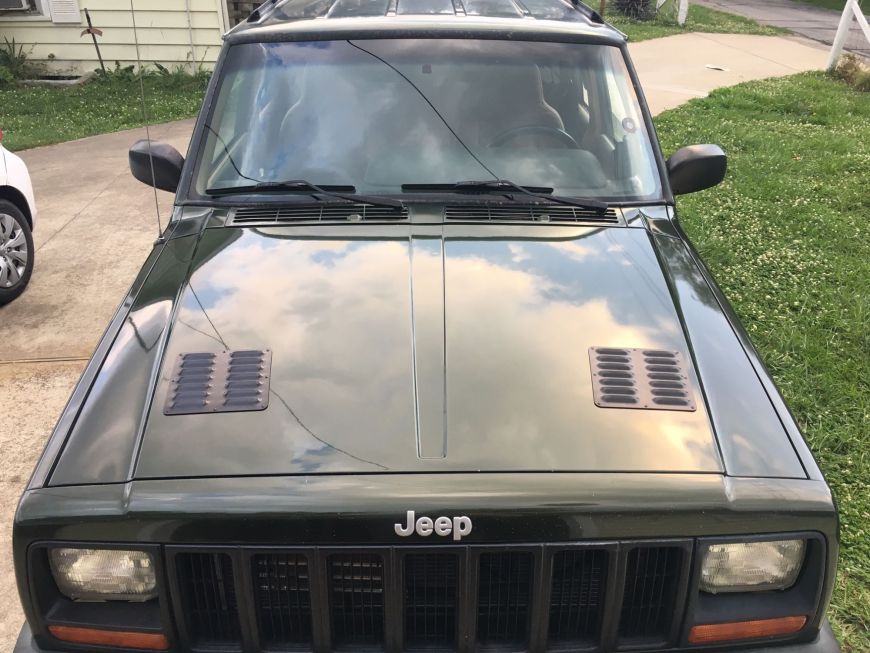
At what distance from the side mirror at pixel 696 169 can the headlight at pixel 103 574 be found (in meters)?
2.40

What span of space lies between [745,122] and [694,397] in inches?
325

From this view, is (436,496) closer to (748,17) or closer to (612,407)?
(612,407)

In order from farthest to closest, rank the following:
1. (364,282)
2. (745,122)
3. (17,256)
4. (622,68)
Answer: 1. (745,122)
2. (17,256)
3. (622,68)
4. (364,282)

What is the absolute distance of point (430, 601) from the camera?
1801mm

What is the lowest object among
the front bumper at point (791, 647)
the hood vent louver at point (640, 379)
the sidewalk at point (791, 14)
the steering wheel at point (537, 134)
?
the sidewalk at point (791, 14)

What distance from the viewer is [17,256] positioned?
5402 millimetres

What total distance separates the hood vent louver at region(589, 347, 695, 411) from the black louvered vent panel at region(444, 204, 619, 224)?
80 centimetres

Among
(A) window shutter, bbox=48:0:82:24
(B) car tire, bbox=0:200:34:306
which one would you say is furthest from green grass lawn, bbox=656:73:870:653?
(A) window shutter, bbox=48:0:82:24

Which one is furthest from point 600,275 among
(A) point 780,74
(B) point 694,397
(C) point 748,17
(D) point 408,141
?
(C) point 748,17

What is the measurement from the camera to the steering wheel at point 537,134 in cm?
309

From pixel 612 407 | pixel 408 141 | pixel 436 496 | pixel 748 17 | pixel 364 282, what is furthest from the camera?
pixel 748 17

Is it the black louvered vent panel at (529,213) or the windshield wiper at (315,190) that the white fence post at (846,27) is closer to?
the black louvered vent panel at (529,213)

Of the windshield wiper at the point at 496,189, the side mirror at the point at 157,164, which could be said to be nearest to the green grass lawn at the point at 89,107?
the side mirror at the point at 157,164

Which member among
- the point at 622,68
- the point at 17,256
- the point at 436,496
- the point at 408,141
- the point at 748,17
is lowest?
the point at 748,17
